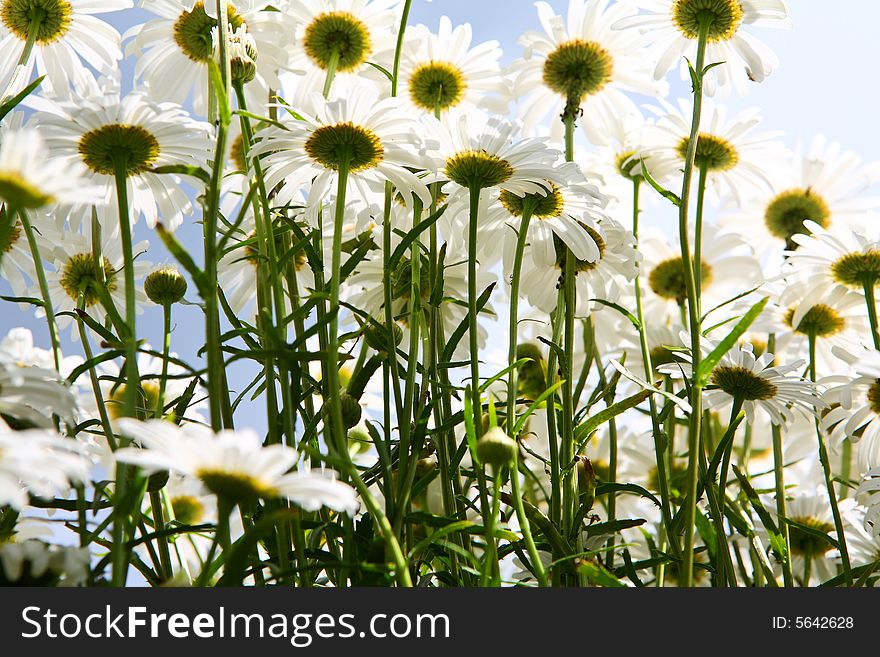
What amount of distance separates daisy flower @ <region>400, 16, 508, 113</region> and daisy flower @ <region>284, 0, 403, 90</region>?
45mm

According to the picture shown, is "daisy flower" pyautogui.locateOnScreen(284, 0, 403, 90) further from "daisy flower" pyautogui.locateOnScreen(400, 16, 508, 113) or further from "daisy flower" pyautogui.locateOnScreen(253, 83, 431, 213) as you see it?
"daisy flower" pyautogui.locateOnScreen(253, 83, 431, 213)

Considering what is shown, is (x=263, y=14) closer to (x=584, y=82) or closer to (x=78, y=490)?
(x=584, y=82)

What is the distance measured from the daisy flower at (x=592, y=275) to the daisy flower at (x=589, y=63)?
180 millimetres

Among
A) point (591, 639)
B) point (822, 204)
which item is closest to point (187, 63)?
point (591, 639)

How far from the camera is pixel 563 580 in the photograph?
0.65 metres

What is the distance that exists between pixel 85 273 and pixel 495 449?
1.68 feet

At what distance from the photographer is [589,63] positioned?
93 cm

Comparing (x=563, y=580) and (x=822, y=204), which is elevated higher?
(x=822, y=204)

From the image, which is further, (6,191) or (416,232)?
(416,232)

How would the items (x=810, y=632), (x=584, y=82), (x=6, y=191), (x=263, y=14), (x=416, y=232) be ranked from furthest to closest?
(x=584, y=82) → (x=263, y=14) → (x=416, y=232) → (x=810, y=632) → (x=6, y=191)

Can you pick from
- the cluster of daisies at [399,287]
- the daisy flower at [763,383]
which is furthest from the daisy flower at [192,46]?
the daisy flower at [763,383]

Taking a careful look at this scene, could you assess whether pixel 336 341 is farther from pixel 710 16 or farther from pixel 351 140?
pixel 710 16

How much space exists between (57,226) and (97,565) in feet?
0.99

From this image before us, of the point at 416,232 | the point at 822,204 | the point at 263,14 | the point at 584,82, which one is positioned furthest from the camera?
the point at 822,204
